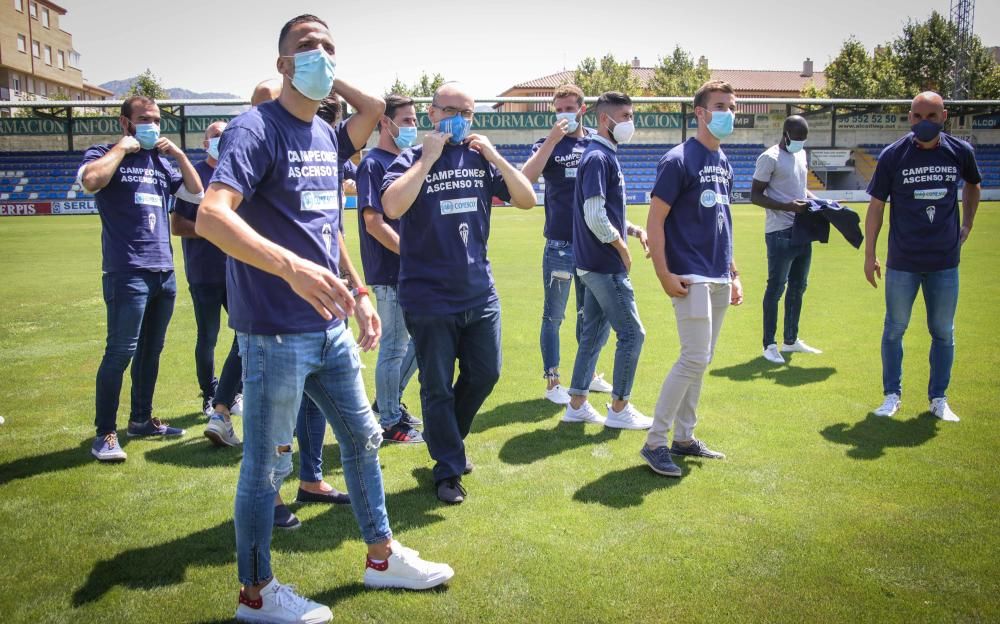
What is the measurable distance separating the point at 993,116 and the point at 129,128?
56.0 metres

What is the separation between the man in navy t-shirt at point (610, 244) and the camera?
5.30 metres

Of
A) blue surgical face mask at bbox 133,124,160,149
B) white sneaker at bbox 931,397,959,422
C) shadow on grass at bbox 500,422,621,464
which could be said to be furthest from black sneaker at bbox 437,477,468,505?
white sneaker at bbox 931,397,959,422

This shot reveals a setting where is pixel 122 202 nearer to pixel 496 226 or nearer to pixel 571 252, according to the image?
pixel 571 252

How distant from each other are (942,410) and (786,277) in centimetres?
278

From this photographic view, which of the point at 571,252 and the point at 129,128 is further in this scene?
the point at 571,252

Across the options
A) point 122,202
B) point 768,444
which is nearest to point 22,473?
point 122,202

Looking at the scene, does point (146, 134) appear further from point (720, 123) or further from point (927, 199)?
point (927, 199)

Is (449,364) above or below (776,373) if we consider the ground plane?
above

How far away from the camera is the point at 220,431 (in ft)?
17.4

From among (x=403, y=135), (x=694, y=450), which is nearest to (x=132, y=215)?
(x=403, y=135)

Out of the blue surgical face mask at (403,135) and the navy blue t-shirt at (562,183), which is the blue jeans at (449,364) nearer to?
the blue surgical face mask at (403,135)

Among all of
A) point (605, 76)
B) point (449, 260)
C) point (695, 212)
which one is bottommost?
point (449, 260)

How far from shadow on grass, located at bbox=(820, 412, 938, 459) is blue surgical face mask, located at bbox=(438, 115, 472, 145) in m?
3.44

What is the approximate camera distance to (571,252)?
6.43 metres
